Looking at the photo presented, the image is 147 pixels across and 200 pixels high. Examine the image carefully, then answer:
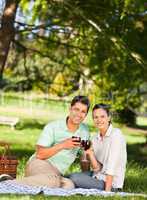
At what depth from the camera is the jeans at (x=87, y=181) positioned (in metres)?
8.63

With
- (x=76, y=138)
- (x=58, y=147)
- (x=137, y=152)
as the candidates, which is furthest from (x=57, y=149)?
(x=137, y=152)

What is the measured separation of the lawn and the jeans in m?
0.62

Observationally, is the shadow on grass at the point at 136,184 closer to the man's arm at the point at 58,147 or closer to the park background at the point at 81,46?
the park background at the point at 81,46

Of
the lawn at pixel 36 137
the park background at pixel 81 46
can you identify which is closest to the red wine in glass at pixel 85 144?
the lawn at pixel 36 137

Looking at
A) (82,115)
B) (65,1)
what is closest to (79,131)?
(82,115)

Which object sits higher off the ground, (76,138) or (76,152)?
(76,138)

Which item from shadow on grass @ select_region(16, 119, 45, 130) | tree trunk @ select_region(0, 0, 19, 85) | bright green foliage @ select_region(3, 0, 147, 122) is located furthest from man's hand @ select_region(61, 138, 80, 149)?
shadow on grass @ select_region(16, 119, 45, 130)

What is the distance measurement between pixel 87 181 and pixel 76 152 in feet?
1.29

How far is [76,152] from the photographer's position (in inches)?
341

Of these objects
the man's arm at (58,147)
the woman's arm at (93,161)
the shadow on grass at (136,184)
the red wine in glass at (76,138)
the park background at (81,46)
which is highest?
the park background at (81,46)

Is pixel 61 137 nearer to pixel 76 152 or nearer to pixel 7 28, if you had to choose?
pixel 76 152

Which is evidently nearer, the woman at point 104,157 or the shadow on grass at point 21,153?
the woman at point 104,157

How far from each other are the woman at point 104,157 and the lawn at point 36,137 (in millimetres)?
575

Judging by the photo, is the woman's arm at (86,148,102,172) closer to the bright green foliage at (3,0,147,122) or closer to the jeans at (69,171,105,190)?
the jeans at (69,171,105,190)
